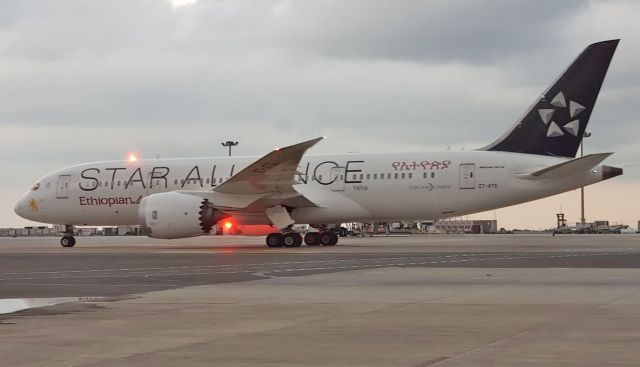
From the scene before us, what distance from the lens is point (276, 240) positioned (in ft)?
131

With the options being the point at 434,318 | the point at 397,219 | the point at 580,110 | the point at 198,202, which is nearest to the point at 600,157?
the point at 580,110

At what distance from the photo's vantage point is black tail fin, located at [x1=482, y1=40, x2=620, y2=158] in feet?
126

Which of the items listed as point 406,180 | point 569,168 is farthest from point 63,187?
point 569,168

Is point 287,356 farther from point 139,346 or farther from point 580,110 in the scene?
point 580,110

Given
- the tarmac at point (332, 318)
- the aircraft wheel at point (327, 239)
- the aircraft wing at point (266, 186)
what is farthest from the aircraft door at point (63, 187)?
the tarmac at point (332, 318)

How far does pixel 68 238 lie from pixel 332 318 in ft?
121

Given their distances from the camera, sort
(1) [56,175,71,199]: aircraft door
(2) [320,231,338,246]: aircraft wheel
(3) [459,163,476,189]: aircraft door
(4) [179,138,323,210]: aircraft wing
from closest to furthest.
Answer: (4) [179,138,323,210]: aircraft wing < (3) [459,163,476,189]: aircraft door < (2) [320,231,338,246]: aircraft wheel < (1) [56,175,71,199]: aircraft door

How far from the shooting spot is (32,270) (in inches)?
962

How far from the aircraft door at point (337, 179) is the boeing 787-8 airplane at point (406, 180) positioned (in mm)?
44

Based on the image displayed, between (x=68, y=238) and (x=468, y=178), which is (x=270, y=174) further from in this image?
(x=68, y=238)

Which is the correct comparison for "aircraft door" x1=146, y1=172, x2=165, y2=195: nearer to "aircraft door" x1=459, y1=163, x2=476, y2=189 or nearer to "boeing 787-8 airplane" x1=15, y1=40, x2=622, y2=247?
"boeing 787-8 airplane" x1=15, y1=40, x2=622, y2=247

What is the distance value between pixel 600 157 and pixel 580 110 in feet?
12.2

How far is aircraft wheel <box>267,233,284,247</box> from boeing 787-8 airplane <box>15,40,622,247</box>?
0.14ft

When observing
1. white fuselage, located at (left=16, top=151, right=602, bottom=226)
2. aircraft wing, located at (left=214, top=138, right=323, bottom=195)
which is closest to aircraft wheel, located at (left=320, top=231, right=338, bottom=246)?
white fuselage, located at (left=16, top=151, right=602, bottom=226)
